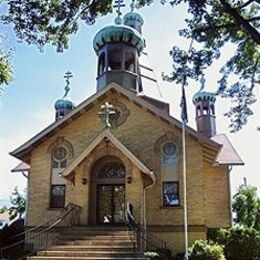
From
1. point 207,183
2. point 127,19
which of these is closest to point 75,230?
point 207,183

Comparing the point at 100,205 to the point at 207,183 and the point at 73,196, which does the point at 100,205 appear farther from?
the point at 207,183

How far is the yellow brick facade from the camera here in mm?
20891

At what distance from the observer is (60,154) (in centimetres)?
2389

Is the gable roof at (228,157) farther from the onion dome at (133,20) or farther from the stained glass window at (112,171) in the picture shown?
the onion dome at (133,20)

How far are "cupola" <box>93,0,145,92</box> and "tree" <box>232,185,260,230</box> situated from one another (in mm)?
20628

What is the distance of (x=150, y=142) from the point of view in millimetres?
22859

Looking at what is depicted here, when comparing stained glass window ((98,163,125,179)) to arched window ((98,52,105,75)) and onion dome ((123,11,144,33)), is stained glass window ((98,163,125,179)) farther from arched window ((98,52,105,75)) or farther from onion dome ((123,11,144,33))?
onion dome ((123,11,144,33))

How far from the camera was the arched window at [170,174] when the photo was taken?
72.0ft

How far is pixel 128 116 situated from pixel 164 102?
7743 millimetres

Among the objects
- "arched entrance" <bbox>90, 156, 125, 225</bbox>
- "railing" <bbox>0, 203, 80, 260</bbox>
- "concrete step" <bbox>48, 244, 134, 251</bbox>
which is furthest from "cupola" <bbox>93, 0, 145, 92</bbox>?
"concrete step" <bbox>48, 244, 134, 251</bbox>

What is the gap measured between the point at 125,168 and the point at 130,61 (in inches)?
383

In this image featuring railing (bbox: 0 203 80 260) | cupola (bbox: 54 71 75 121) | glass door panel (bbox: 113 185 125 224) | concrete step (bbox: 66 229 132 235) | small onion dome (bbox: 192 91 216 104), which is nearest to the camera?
concrete step (bbox: 66 229 132 235)

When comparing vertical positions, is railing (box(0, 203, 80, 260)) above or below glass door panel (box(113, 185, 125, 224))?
below

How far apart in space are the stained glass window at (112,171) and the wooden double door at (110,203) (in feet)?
1.48
